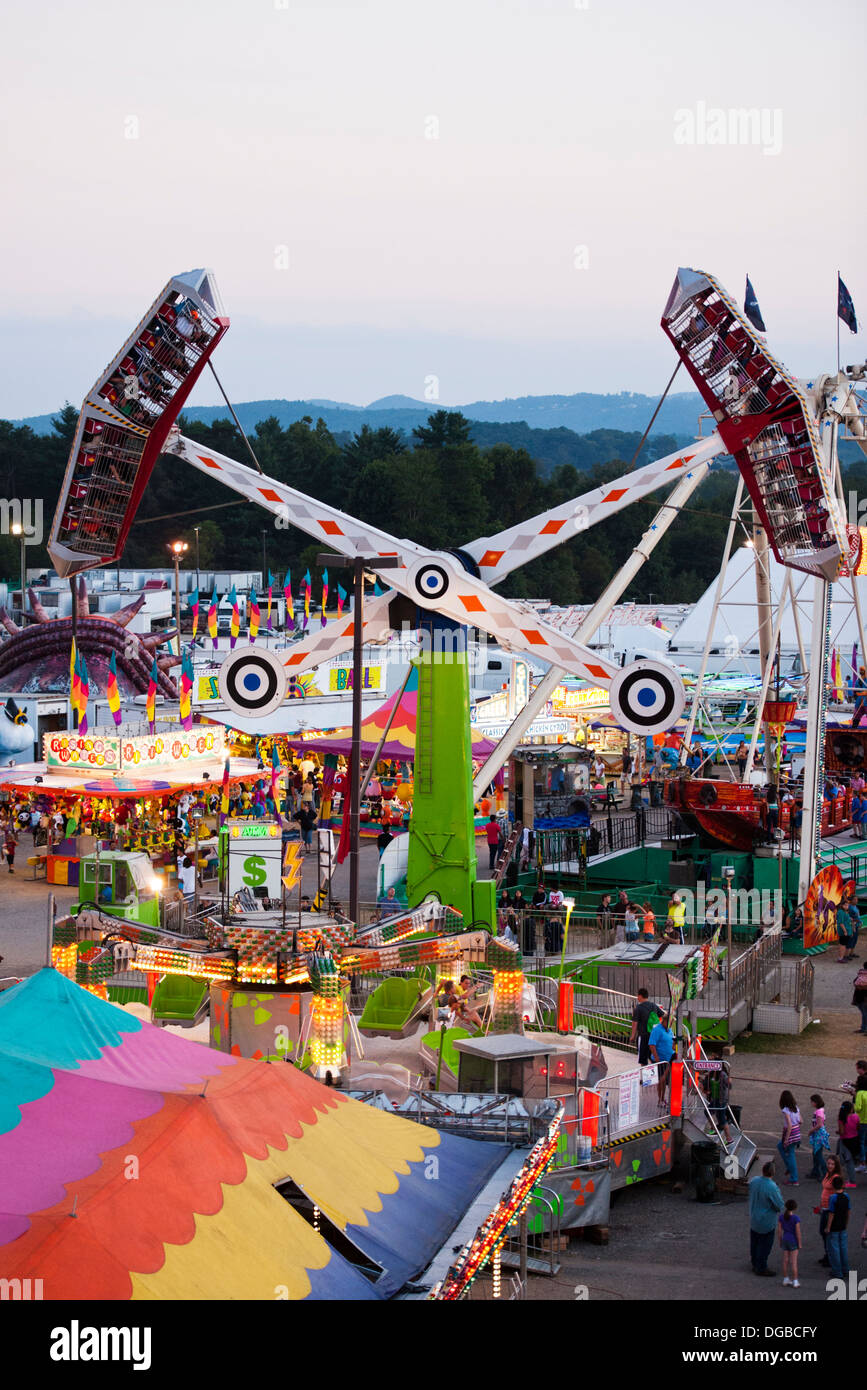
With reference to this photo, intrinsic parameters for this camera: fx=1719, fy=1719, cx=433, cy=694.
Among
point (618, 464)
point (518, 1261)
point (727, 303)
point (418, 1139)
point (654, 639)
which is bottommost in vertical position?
point (518, 1261)

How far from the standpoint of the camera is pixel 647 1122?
16.7 metres

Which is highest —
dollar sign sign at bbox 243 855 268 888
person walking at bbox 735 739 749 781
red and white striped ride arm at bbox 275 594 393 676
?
red and white striped ride arm at bbox 275 594 393 676

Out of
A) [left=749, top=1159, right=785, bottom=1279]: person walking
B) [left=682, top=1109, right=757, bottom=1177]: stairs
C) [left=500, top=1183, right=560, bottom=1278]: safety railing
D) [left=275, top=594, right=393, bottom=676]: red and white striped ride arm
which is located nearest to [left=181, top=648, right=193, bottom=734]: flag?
[left=275, top=594, right=393, bottom=676]: red and white striped ride arm

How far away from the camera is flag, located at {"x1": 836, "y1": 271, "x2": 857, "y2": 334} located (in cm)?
2997

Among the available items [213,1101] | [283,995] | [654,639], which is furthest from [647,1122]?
[654,639]

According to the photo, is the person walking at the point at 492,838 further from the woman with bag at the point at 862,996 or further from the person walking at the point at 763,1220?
the person walking at the point at 763,1220

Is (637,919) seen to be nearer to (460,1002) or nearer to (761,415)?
(460,1002)

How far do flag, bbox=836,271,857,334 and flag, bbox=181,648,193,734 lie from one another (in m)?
15.1

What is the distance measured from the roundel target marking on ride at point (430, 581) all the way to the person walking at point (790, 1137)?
29.0 ft

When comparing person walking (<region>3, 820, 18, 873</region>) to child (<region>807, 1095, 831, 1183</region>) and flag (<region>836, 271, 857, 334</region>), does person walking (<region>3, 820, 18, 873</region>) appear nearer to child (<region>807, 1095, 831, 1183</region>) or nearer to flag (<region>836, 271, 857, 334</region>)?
flag (<region>836, 271, 857, 334</region>)

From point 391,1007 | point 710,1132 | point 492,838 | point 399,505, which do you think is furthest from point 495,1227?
point 399,505

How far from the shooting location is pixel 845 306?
30.2 metres

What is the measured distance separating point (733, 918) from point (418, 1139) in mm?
13806
